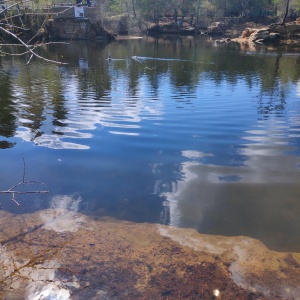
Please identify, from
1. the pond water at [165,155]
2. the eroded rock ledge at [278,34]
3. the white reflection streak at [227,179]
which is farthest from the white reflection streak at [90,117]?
the eroded rock ledge at [278,34]

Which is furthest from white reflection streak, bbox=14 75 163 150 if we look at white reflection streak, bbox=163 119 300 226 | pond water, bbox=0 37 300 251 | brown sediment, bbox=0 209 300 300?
brown sediment, bbox=0 209 300 300

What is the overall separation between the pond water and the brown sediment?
39 cm

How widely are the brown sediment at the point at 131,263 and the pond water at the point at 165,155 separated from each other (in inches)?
15.2

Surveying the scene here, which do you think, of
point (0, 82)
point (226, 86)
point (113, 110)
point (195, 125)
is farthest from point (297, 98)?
point (0, 82)

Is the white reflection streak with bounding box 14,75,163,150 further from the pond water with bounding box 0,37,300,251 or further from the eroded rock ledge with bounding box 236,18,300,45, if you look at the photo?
the eroded rock ledge with bounding box 236,18,300,45

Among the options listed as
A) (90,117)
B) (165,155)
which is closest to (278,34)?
(90,117)

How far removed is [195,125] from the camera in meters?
8.55

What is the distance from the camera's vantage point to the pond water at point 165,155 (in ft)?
16.1

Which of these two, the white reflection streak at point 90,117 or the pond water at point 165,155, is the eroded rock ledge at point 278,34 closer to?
the pond water at point 165,155

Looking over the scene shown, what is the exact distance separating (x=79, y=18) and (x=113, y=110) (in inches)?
1986

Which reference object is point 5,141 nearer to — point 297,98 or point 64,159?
point 64,159

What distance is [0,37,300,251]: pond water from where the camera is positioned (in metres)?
4.91

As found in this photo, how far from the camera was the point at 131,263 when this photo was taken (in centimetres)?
374

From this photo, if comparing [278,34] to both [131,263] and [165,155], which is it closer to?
[165,155]
